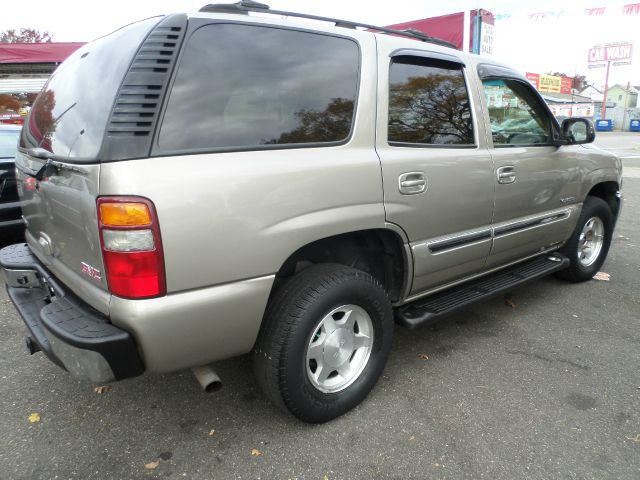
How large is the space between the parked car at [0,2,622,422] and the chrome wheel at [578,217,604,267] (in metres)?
1.67

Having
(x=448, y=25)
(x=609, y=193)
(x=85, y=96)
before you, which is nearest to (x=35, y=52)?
(x=448, y=25)

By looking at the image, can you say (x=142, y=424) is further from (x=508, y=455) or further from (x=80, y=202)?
(x=508, y=455)

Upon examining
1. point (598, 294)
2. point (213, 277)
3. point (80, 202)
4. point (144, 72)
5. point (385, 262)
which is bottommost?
point (598, 294)

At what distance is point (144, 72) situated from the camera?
72.4 inches

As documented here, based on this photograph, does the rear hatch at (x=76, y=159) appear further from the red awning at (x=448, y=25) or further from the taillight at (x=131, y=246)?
the red awning at (x=448, y=25)

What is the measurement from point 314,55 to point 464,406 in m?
2.03

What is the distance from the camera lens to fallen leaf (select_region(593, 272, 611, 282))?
463cm

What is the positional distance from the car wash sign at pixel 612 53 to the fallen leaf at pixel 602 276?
46439 millimetres

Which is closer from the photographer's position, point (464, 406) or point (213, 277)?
point (213, 277)

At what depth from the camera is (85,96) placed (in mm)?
2086

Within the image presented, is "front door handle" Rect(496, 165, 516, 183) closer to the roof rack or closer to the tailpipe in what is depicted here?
the roof rack

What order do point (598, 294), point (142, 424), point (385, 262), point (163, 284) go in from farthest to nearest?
point (598, 294), point (385, 262), point (142, 424), point (163, 284)

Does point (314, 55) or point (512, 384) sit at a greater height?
point (314, 55)

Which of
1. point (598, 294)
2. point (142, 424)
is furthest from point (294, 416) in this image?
point (598, 294)
